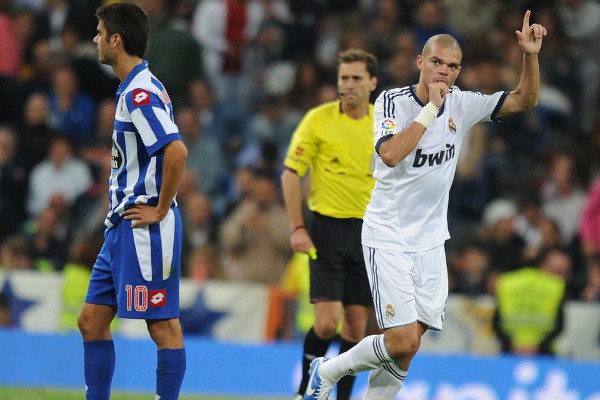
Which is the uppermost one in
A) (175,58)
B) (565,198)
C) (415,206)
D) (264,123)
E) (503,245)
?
(175,58)

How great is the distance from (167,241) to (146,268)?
0.20 meters

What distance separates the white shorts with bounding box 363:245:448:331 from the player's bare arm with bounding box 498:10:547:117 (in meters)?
1.01

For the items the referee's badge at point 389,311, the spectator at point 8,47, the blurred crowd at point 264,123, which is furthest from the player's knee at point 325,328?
the spectator at point 8,47

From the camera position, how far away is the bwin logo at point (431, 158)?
24.0ft

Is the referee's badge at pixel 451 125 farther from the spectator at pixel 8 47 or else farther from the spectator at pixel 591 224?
the spectator at pixel 8 47

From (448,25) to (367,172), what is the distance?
757cm

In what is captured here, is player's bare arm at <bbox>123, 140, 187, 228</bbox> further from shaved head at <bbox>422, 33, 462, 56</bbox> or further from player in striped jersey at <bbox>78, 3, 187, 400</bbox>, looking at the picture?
shaved head at <bbox>422, 33, 462, 56</bbox>

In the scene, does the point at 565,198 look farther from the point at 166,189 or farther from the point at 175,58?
the point at 166,189

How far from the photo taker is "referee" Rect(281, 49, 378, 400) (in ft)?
28.2

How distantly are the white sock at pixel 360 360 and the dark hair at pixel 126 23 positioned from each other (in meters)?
2.28

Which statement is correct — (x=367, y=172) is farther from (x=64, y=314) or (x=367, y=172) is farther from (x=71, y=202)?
(x=71, y=202)

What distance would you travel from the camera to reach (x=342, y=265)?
871 centimetres

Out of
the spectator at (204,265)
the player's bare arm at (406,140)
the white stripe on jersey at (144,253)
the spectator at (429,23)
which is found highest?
the spectator at (429,23)

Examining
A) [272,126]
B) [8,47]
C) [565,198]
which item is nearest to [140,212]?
[565,198]
